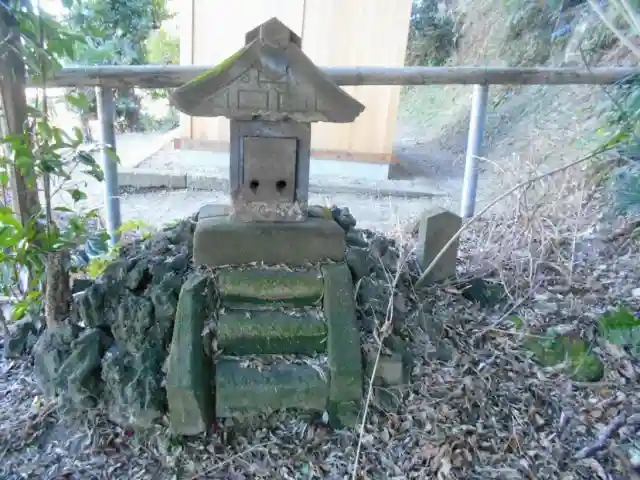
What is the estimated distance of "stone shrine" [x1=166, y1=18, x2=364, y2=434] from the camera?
1779mm

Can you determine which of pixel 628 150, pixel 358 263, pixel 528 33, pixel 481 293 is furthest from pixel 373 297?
pixel 528 33

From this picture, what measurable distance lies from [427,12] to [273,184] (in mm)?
10179

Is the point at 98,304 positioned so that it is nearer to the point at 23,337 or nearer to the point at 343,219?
the point at 23,337

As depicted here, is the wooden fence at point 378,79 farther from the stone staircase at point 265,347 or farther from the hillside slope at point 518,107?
the stone staircase at point 265,347

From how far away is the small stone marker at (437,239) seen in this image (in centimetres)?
237

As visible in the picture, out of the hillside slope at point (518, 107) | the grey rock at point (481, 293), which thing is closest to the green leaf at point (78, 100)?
the grey rock at point (481, 293)

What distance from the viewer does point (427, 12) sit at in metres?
10.8

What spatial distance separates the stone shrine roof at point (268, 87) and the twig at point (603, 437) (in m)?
1.44

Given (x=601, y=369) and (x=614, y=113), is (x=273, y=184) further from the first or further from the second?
(x=614, y=113)

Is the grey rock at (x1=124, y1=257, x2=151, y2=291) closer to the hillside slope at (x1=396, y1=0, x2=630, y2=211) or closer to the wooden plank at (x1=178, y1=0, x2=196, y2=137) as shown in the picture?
the hillside slope at (x1=396, y1=0, x2=630, y2=211)

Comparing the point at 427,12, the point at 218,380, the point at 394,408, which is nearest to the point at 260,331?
the point at 218,380

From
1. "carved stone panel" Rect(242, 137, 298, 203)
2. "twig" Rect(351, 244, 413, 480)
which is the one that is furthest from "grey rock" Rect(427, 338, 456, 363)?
"carved stone panel" Rect(242, 137, 298, 203)

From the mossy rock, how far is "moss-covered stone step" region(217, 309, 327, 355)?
3.04 ft

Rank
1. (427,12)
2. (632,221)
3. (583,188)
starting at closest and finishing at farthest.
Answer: (632,221)
(583,188)
(427,12)
